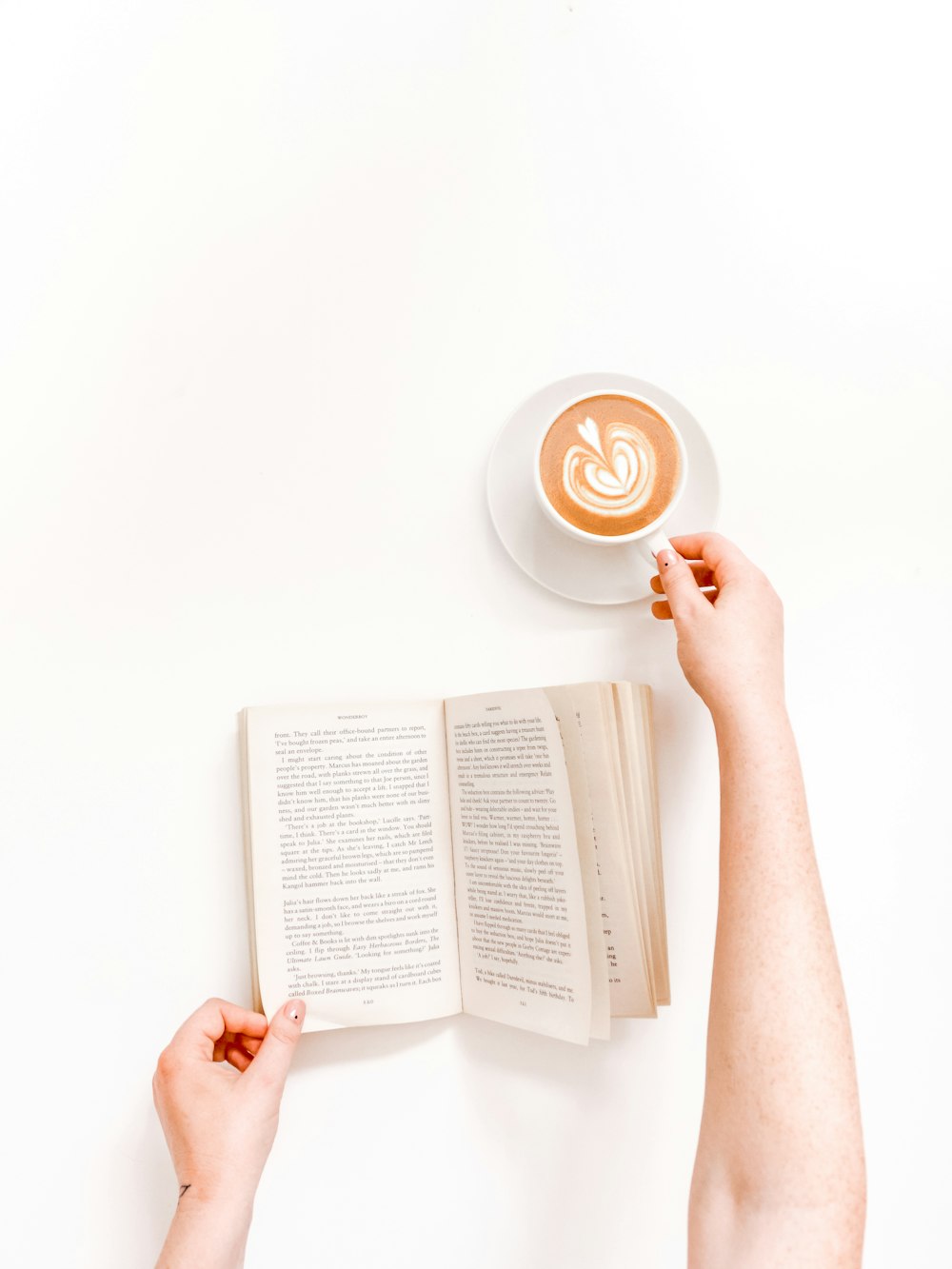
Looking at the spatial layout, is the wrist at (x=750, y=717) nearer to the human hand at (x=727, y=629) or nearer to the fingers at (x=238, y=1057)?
the human hand at (x=727, y=629)

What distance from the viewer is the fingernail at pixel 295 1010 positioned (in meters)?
1.01

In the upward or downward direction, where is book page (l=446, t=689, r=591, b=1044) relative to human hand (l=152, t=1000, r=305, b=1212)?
upward

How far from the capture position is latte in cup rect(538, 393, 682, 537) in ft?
3.42

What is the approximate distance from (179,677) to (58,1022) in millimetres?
416

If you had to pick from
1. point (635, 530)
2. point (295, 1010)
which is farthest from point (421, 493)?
point (295, 1010)

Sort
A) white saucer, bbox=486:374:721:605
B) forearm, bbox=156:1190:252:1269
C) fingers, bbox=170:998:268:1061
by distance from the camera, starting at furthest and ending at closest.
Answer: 1. white saucer, bbox=486:374:721:605
2. fingers, bbox=170:998:268:1061
3. forearm, bbox=156:1190:252:1269

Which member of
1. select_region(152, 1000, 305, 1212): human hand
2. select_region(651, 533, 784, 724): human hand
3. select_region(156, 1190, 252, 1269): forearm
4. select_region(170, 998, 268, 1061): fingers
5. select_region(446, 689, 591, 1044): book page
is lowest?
select_region(156, 1190, 252, 1269): forearm

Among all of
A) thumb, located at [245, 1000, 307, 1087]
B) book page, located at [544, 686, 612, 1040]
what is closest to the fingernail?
thumb, located at [245, 1000, 307, 1087]

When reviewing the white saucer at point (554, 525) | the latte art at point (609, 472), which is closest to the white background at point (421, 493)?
the white saucer at point (554, 525)

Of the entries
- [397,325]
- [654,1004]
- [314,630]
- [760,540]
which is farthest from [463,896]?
[397,325]

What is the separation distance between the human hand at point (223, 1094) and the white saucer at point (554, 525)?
0.59 meters

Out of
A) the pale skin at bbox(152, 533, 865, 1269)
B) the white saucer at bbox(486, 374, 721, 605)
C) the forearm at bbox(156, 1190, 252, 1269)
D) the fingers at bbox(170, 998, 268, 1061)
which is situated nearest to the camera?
the pale skin at bbox(152, 533, 865, 1269)

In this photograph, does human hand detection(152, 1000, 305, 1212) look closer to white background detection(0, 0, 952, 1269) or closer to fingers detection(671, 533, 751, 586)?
white background detection(0, 0, 952, 1269)

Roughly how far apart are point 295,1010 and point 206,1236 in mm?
220
